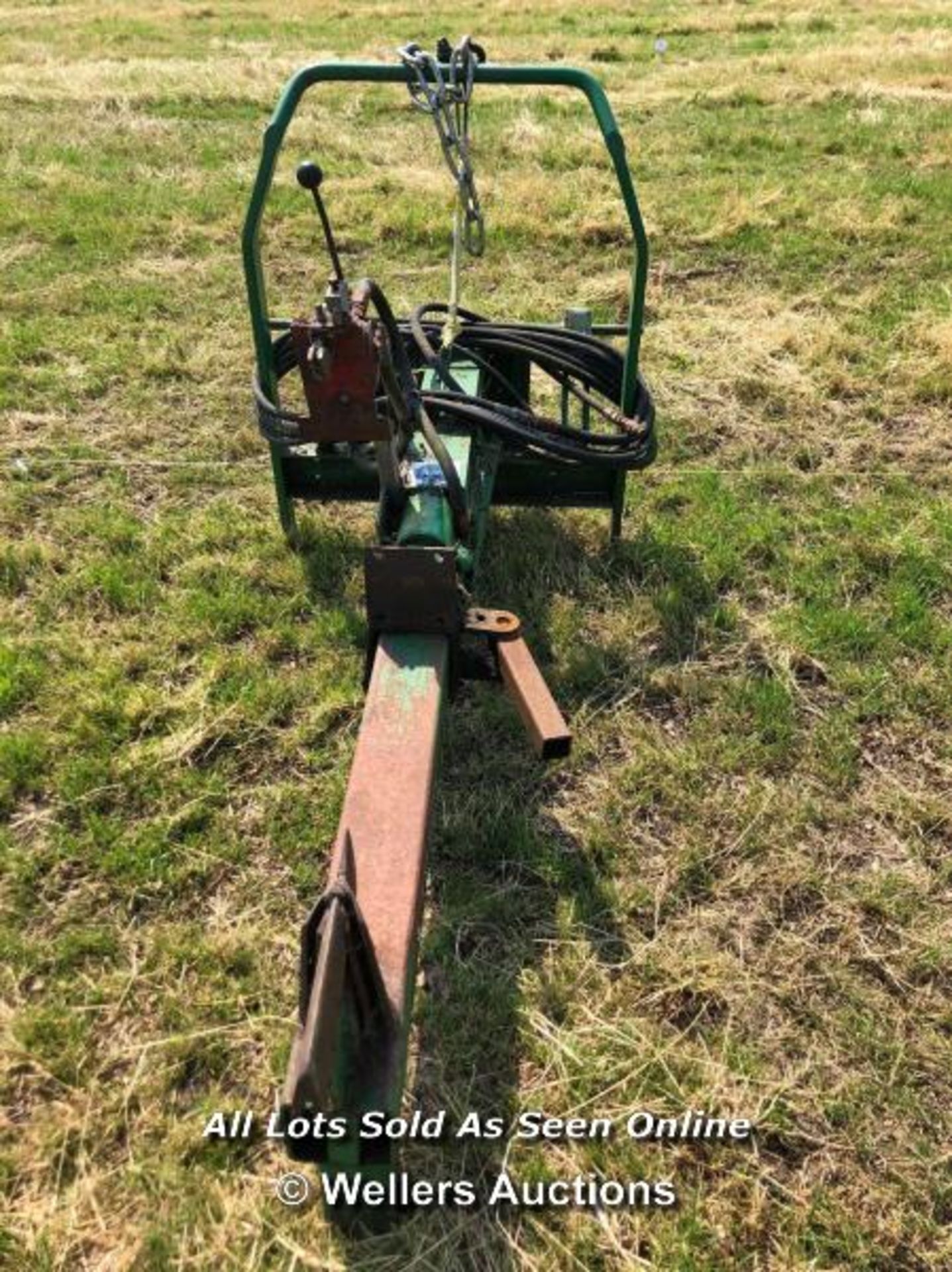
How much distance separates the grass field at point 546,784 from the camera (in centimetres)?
213

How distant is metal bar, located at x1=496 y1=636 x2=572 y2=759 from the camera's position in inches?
90.4

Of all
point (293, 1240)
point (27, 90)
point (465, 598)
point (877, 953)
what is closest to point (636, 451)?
point (465, 598)

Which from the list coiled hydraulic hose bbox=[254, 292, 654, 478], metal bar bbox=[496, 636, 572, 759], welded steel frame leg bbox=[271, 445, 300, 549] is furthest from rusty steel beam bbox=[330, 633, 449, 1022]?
welded steel frame leg bbox=[271, 445, 300, 549]

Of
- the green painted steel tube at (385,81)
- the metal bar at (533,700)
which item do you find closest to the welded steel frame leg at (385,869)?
the metal bar at (533,700)

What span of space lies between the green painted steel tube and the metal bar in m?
1.46

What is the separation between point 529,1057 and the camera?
2346 mm

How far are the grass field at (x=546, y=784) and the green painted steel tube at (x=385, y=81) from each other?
98 cm

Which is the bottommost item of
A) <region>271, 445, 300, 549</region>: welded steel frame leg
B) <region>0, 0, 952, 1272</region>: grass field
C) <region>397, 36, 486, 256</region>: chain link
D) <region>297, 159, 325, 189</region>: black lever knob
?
<region>0, 0, 952, 1272</region>: grass field

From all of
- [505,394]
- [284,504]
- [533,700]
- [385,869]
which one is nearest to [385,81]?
[505,394]

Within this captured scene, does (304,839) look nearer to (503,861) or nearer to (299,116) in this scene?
(503,861)

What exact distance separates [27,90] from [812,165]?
8.45 meters

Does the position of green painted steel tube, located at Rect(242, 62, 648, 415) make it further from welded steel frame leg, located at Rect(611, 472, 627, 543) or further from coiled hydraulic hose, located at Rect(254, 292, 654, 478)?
welded steel frame leg, located at Rect(611, 472, 627, 543)

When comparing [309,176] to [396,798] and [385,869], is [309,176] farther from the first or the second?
[385,869]

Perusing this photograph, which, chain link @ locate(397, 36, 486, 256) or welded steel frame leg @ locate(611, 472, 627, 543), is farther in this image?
welded steel frame leg @ locate(611, 472, 627, 543)
